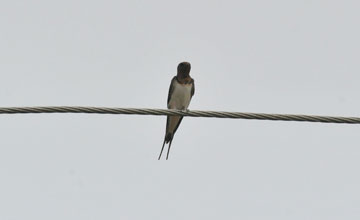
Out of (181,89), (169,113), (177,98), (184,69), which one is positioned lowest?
(169,113)

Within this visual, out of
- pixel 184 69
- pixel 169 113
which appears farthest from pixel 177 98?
pixel 169 113

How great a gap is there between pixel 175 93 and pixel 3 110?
444 cm

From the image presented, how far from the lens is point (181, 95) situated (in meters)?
9.98

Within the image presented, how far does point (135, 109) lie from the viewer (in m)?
5.99

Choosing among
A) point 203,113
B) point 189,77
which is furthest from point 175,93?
point 203,113

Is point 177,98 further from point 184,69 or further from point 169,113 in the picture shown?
point 169,113

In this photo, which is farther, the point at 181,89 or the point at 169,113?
the point at 181,89

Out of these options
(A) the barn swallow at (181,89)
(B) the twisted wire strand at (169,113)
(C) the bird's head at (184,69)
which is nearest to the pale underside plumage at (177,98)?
(A) the barn swallow at (181,89)

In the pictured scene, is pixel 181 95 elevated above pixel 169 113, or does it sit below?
above

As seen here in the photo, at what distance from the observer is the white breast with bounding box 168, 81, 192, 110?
32.7 feet

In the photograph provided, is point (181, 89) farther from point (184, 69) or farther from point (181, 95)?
point (184, 69)

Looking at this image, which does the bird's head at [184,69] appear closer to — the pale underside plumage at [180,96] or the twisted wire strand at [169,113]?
the pale underside plumage at [180,96]

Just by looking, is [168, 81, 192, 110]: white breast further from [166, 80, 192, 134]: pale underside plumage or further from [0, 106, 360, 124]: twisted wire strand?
[0, 106, 360, 124]: twisted wire strand

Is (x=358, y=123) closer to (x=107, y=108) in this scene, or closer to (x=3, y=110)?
(x=107, y=108)
